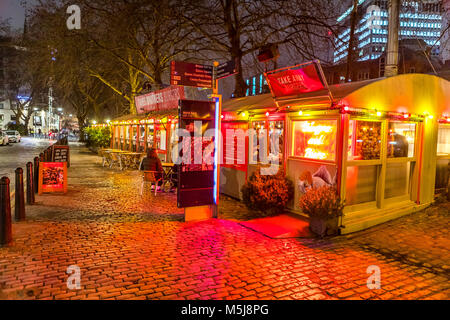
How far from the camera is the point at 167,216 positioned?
25.7 feet

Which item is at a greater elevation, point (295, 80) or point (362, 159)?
point (295, 80)

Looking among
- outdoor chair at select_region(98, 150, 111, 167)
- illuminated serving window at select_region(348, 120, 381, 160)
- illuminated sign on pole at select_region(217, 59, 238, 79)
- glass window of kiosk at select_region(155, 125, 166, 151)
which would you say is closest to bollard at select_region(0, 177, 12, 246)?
illuminated sign on pole at select_region(217, 59, 238, 79)

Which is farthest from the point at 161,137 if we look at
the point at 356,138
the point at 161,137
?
the point at 356,138

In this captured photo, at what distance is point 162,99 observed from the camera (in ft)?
55.5

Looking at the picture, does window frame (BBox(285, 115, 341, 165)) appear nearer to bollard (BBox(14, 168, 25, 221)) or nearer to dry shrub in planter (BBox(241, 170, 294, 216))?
dry shrub in planter (BBox(241, 170, 294, 216))

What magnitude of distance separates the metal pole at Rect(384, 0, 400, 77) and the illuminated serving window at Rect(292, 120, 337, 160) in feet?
9.29

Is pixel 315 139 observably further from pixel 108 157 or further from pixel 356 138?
pixel 108 157

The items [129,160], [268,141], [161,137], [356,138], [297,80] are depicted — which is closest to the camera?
[297,80]

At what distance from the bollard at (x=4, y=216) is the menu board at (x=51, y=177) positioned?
4.35 metres

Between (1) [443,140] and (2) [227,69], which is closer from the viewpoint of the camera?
(2) [227,69]

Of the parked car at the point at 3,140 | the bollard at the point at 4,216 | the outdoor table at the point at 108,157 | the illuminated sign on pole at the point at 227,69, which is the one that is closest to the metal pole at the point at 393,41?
the illuminated sign on pole at the point at 227,69

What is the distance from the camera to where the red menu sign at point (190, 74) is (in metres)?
7.11

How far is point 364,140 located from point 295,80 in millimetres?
1974

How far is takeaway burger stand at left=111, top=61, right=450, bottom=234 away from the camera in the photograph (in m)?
6.69
